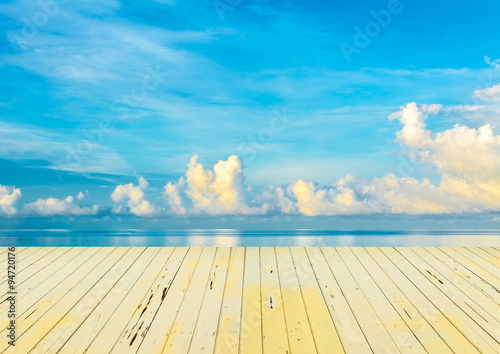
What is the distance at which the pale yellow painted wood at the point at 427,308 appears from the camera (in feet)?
8.62

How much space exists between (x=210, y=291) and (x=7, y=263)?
2139 mm

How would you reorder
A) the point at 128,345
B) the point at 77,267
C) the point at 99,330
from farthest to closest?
the point at 77,267 < the point at 99,330 < the point at 128,345

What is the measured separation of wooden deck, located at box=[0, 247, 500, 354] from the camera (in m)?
2.62

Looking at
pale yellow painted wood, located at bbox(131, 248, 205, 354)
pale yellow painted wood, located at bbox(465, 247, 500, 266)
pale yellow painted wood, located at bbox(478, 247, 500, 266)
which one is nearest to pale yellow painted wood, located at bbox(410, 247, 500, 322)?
pale yellow painted wood, located at bbox(465, 247, 500, 266)

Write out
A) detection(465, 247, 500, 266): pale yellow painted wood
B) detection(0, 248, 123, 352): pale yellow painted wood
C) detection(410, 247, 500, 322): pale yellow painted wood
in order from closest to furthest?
1. detection(0, 248, 123, 352): pale yellow painted wood
2. detection(410, 247, 500, 322): pale yellow painted wood
3. detection(465, 247, 500, 266): pale yellow painted wood

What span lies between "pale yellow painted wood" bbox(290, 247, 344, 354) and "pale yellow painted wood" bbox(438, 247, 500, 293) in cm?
147

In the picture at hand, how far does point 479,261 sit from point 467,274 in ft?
1.44

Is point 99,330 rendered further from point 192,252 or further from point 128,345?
point 192,252

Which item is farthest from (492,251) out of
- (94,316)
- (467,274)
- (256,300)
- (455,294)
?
(94,316)

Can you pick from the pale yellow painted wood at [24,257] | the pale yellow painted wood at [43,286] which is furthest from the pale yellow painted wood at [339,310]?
the pale yellow painted wood at [24,257]

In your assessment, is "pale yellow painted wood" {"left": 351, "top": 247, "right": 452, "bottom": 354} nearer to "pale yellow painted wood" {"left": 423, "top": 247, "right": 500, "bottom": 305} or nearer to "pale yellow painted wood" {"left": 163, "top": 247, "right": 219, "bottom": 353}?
"pale yellow painted wood" {"left": 423, "top": 247, "right": 500, "bottom": 305}

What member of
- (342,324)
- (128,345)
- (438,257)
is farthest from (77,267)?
(438,257)

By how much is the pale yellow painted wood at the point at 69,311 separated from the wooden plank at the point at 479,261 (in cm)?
324

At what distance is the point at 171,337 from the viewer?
266 cm
